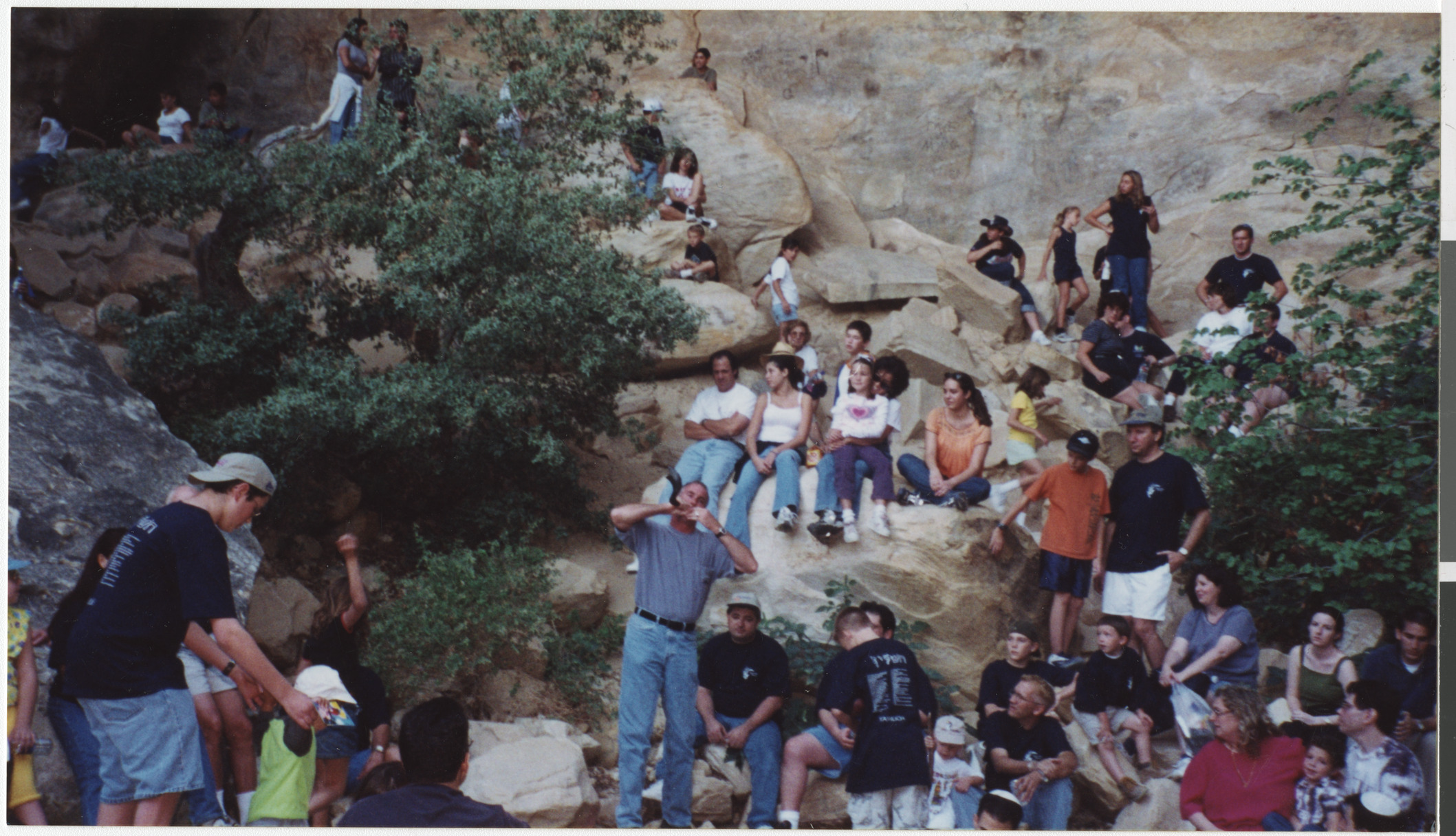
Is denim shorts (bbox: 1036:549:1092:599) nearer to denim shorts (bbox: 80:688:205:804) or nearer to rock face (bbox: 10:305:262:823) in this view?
rock face (bbox: 10:305:262:823)

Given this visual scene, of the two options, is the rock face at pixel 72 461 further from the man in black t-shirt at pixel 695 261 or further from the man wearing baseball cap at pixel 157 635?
the man in black t-shirt at pixel 695 261

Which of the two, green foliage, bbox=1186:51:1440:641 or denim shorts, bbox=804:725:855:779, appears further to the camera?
green foliage, bbox=1186:51:1440:641

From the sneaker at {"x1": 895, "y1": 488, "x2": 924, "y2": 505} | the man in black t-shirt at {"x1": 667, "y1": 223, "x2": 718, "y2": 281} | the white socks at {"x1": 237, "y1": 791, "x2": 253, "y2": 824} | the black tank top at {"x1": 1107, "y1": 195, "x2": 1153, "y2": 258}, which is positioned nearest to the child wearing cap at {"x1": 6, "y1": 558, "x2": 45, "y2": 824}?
the white socks at {"x1": 237, "y1": 791, "x2": 253, "y2": 824}

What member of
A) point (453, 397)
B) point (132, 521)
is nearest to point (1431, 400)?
point (453, 397)

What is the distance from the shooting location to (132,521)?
5918mm

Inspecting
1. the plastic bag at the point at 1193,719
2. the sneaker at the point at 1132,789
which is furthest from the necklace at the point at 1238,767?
the sneaker at the point at 1132,789

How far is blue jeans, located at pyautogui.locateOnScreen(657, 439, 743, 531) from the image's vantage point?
7.21 m

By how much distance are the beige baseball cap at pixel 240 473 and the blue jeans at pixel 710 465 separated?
9.92ft

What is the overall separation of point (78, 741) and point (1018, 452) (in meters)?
5.70

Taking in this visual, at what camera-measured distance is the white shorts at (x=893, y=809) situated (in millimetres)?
5500

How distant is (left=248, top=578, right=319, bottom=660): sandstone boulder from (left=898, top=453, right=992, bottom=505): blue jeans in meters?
3.50

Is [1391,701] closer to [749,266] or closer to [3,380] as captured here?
[3,380]

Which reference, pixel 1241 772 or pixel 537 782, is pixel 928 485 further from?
pixel 537 782

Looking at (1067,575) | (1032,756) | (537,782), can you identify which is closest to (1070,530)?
(1067,575)
